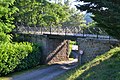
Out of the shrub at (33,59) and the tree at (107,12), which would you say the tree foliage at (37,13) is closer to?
the shrub at (33,59)

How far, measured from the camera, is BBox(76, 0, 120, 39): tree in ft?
41.0

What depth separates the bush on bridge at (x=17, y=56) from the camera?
2534 centimetres

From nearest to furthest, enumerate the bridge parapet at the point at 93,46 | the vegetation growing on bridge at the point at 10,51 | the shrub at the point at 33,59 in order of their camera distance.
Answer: the vegetation growing on bridge at the point at 10,51
the bridge parapet at the point at 93,46
the shrub at the point at 33,59

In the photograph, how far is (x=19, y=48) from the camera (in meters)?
27.8

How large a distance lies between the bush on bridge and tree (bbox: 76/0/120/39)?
12.1 metres

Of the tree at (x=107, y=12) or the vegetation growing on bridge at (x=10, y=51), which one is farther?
the vegetation growing on bridge at (x=10, y=51)

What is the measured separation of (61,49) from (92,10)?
21.6 meters

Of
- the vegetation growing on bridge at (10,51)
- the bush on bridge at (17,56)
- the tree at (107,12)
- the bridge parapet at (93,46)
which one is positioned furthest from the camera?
the bridge parapet at (93,46)

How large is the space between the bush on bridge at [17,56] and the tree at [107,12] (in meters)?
12.1

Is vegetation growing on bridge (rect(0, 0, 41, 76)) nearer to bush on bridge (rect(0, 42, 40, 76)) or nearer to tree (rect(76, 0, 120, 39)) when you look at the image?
bush on bridge (rect(0, 42, 40, 76))

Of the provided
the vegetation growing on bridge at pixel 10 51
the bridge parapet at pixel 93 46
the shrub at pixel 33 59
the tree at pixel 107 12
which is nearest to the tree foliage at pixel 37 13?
the shrub at pixel 33 59

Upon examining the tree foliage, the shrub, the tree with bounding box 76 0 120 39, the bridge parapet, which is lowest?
the shrub

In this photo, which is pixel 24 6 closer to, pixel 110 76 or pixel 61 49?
pixel 61 49

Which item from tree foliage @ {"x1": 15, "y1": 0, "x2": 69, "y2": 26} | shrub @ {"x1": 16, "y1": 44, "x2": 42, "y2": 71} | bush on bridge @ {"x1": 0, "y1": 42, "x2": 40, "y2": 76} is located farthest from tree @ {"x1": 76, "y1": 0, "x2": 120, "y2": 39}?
tree foliage @ {"x1": 15, "y1": 0, "x2": 69, "y2": 26}
